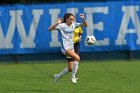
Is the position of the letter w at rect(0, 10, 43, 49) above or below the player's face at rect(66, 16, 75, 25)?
below

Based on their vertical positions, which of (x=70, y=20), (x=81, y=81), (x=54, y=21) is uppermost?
(x=70, y=20)

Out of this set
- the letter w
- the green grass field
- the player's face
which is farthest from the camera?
the letter w

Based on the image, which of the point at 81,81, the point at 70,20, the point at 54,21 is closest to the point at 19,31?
the point at 54,21

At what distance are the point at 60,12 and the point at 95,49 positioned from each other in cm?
220

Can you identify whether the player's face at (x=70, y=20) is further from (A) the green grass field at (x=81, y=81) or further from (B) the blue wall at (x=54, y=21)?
(B) the blue wall at (x=54, y=21)

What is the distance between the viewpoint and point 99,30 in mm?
21328

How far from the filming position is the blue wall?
21.2 m

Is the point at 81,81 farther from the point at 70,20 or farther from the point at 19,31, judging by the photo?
the point at 19,31

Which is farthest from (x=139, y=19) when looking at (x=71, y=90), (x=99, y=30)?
(x=71, y=90)

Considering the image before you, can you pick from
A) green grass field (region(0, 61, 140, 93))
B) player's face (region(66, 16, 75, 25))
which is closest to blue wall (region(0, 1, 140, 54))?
green grass field (region(0, 61, 140, 93))

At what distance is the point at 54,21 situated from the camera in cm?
2125

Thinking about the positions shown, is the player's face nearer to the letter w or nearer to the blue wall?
the blue wall

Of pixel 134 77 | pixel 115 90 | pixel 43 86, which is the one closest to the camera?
pixel 115 90

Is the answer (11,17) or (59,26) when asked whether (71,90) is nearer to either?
(59,26)
